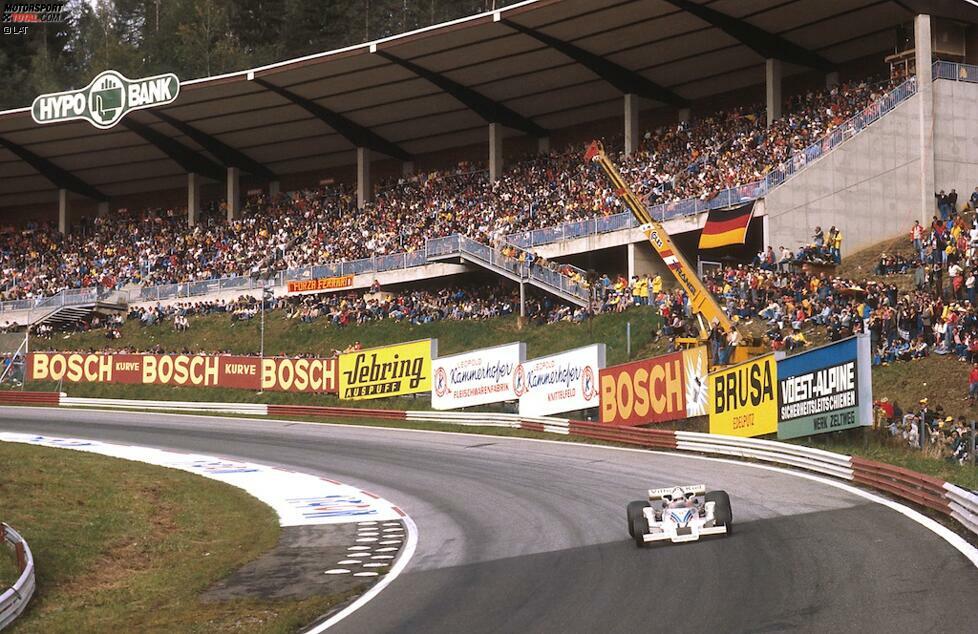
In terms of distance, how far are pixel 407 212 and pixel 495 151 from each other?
550 cm

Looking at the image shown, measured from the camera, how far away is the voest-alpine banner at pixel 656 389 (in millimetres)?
31719

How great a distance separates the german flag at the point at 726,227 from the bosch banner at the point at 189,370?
15260 millimetres

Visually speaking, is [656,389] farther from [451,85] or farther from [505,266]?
[451,85]

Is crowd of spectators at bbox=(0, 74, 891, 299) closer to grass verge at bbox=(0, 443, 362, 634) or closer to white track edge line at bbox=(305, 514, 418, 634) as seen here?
grass verge at bbox=(0, 443, 362, 634)

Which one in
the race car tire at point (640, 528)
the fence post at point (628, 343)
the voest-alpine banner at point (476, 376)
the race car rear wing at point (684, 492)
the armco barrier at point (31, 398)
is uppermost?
the fence post at point (628, 343)

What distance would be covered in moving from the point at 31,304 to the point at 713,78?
37280mm

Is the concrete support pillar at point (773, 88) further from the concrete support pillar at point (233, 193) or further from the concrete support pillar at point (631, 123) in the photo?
the concrete support pillar at point (233, 193)

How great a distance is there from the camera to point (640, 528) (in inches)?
688

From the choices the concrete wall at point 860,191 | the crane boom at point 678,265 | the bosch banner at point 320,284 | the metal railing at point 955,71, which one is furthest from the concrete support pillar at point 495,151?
the metal railing at point 955,71

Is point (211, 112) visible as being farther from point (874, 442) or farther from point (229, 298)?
point (874, 442)

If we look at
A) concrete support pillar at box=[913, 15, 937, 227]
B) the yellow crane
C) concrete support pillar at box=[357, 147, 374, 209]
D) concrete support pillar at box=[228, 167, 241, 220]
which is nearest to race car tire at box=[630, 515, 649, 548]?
the yellow crane

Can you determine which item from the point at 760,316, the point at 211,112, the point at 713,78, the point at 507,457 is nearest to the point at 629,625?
the point at 507,457

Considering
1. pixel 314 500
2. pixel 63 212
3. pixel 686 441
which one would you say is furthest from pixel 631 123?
pixel 63 212

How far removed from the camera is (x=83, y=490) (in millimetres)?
24984
